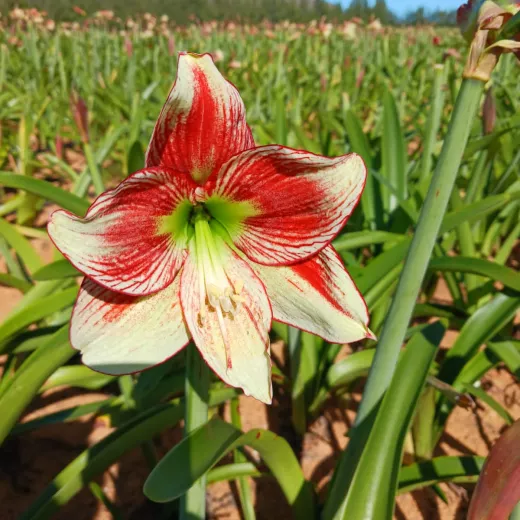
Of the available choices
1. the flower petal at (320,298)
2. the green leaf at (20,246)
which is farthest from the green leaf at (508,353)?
Answer: the green leaf at (20,246)

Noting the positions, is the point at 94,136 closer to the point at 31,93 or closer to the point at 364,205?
the point at 31,93

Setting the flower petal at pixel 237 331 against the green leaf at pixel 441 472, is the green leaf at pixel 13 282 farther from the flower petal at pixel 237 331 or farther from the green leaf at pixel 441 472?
the green leaf at pixel 441 472

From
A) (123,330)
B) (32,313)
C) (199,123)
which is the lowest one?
(32,313)

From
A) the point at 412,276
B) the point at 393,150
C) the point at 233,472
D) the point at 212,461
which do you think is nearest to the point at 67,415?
the point at 233,472

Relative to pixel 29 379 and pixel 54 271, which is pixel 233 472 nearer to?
pixel 29 379

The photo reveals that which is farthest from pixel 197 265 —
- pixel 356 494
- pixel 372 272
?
pixel 372 272

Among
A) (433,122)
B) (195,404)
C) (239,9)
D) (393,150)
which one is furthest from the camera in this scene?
(239,9)
